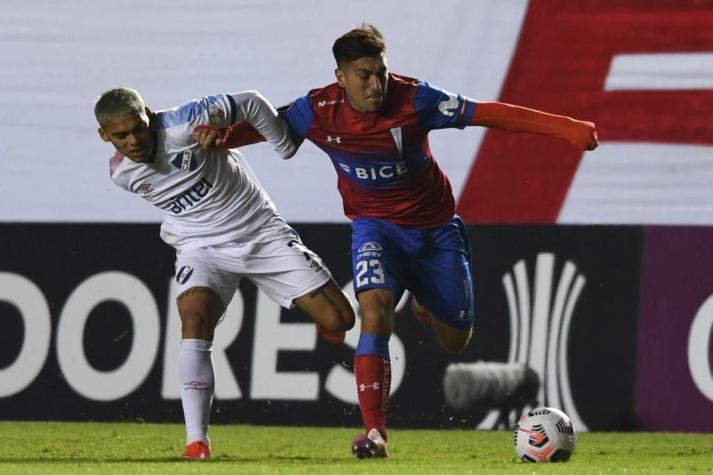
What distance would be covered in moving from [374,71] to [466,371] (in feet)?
9.82

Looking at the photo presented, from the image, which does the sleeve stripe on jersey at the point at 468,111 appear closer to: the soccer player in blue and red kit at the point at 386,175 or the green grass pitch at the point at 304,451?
the soccer player in blue and red kit at the point at 386,175

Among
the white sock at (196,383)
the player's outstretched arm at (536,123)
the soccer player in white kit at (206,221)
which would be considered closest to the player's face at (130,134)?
the soccer player in white kit at (206,221)

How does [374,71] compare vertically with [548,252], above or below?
above

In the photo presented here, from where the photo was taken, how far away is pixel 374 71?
19.8ft

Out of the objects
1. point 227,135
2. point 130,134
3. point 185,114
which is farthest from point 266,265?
point 130,134

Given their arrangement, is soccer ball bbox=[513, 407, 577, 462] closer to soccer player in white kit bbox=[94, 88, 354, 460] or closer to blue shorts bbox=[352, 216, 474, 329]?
blue shorts bbox=[352, 216, 474, 329]

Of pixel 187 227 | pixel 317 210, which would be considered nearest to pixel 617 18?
pixel 317 210

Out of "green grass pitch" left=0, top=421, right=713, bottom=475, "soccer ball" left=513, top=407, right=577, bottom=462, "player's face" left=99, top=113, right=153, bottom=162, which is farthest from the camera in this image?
"player's face" left=99, top=113, right=153, bottom=162

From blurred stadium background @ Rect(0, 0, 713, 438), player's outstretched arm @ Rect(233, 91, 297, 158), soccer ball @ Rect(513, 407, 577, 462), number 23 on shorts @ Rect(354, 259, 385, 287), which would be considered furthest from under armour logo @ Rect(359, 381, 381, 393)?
blurred stadium background @ Rect(0, 0, 713, 438)

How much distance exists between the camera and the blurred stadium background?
8594mm

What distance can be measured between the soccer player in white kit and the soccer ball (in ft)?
4.03

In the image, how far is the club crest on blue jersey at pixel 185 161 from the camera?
6387 mm

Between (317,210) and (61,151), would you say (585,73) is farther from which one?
(61,151)

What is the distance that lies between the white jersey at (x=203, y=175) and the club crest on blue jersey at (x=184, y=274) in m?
0.17
